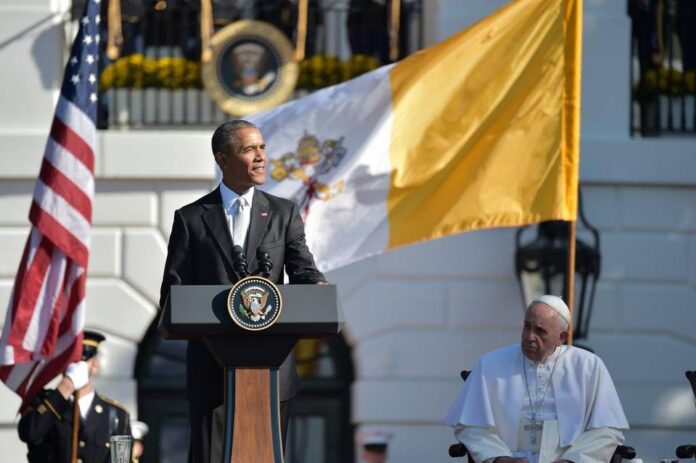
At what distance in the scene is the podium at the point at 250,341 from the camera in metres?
7.12

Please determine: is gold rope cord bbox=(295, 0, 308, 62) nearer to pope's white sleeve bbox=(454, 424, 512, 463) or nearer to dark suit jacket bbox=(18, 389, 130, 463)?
dark suit jacket bbox=(18, 389, 130, 463)

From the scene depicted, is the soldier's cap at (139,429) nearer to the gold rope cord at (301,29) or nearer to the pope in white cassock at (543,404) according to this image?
the gold rope cord at (301,29)

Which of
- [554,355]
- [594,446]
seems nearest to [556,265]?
[554,355]

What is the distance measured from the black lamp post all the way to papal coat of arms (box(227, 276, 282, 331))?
22.0 ft

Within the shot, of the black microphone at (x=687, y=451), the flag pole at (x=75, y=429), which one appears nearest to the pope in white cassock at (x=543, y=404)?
the black microphone at (x=687, y=451)

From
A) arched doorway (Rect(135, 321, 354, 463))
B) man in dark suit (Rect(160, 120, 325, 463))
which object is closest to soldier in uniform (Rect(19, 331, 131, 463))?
arched doorway (Rect(135, 321, 354, 463))

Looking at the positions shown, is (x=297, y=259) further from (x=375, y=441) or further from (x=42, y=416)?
(x=375, y=441)

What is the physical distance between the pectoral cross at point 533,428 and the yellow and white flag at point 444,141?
2632 millimetres

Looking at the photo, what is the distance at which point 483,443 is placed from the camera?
28.4 ft

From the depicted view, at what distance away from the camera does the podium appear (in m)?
7.12

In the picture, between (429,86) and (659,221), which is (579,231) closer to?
(659,221)

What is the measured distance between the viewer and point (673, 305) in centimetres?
1435

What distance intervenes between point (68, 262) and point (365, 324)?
2986 mm

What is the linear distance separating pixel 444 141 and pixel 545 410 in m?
3.09
